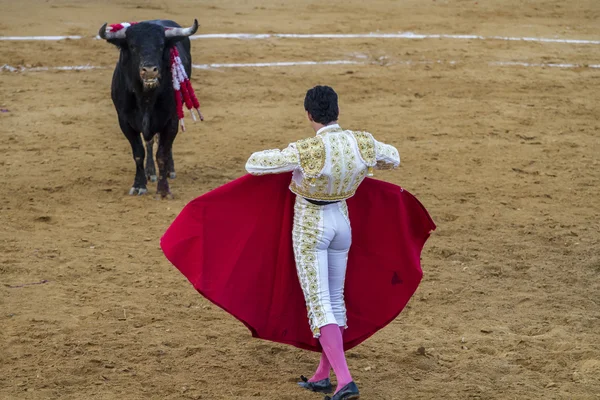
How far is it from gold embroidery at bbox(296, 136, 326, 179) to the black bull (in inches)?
145

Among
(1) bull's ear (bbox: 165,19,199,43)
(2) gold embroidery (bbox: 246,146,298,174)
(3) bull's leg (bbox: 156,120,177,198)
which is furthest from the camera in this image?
(3) bull's leg (bbox: 156,120,177,198)

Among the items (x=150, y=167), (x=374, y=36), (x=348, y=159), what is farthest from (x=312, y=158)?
(x=374, y=36)

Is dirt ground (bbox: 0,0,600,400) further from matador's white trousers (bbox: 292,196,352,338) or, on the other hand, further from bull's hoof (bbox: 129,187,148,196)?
matador's white trousers (bbox: 292,196,352,338)

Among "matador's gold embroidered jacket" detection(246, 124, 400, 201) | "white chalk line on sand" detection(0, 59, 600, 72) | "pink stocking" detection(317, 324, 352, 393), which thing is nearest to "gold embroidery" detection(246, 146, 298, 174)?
"matador's gold embroidered jacket" detection(246, 124, 400, 201)

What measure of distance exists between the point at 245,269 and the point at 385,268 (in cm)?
75

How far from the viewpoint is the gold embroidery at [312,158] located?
13.7 ft

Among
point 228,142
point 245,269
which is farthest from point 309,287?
point 228,142

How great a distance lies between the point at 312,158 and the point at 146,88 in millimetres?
3868

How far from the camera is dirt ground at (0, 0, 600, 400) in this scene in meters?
5.09

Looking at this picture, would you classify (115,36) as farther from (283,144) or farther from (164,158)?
(283,144)

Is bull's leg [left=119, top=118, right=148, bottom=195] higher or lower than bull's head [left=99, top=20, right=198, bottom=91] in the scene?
lower

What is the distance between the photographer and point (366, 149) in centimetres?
428

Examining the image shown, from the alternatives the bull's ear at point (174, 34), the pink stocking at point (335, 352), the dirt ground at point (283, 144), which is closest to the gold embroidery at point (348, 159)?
the pink stocking at point (335, 352)

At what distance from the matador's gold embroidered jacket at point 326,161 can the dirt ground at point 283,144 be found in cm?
117
